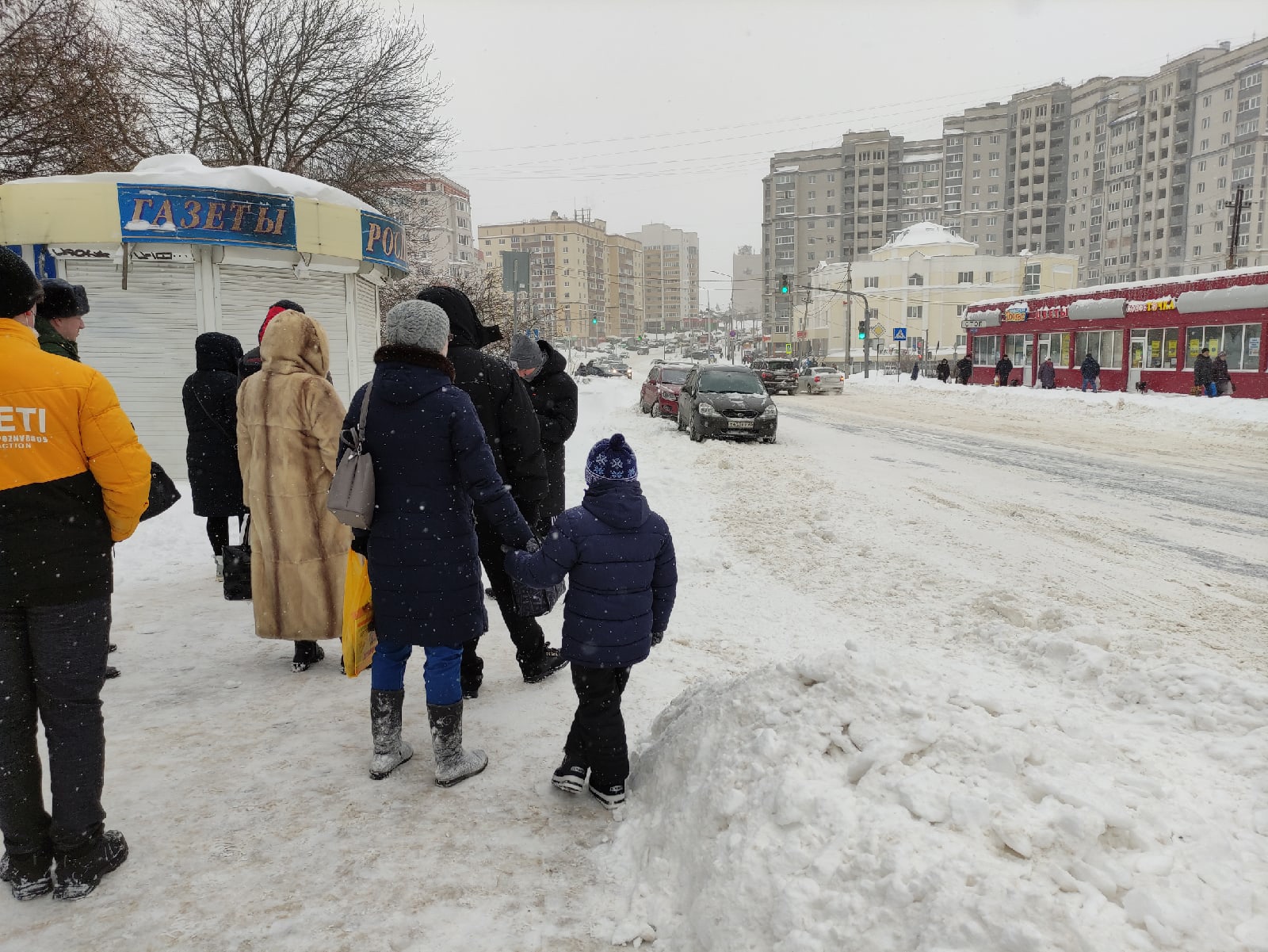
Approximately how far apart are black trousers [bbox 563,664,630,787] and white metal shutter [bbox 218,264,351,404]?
9506 millimetres

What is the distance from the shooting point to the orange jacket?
2.45m

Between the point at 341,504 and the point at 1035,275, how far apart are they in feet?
304

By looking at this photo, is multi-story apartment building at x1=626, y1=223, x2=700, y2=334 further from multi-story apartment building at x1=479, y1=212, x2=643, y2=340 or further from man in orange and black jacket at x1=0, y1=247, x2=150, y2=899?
man in orange and black jacket at x1=0, y1=247, x2=150, y2=899

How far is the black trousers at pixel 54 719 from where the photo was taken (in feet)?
8.39

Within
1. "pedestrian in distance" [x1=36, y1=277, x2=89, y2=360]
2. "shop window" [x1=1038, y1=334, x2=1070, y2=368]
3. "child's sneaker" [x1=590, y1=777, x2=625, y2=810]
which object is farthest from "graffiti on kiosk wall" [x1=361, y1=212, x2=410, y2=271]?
"shop window" [x1=1038, y1=334, x2=1070, y2=368]

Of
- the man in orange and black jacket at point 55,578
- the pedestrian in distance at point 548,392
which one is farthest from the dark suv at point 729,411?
the man in orange and black jacket at point 55,578

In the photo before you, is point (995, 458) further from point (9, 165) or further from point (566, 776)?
point (9, 165)

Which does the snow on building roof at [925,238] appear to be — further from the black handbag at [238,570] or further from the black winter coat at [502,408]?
the black handbag at [238,570]

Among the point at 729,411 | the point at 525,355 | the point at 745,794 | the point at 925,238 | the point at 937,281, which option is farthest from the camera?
the point at 925,238

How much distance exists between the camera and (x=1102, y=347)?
3170cm

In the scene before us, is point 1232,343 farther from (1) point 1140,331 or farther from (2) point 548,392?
(2) point 548,392

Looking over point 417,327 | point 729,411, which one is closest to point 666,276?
point 729,411

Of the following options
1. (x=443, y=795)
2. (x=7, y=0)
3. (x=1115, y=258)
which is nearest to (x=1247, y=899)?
(x=443, y=795)

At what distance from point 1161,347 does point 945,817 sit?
32.2 metres
